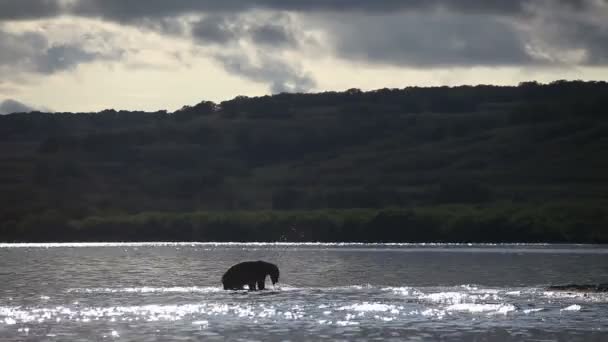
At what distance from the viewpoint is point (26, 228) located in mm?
174625

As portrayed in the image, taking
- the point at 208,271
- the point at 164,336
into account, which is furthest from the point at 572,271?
the point at 164,336

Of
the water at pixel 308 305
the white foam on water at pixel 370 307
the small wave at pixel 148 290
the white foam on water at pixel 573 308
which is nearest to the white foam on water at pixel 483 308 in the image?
the water at pixel 308 305

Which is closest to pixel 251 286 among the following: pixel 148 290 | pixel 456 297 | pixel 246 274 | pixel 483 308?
pixel 246 274

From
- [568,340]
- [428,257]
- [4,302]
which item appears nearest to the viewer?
[568,340]

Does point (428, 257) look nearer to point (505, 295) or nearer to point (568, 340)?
point (505, 295)

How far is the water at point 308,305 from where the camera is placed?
4069 cm

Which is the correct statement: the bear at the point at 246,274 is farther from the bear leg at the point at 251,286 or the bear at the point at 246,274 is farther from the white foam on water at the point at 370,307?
the white foam on water at the point at 370,307

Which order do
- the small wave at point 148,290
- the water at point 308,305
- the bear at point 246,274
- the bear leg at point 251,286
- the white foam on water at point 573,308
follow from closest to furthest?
the water at point 308,305
the white foam on water at point 573,308
the small wave at point 148,290
the bear at point 246,274
the bear leg at point 251,286

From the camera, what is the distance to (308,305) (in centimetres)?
4956

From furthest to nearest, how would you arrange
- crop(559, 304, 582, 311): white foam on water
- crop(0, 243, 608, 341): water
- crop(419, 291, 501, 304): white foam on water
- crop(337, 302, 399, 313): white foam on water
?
1. crop(419, 291, 501, 304): white foam on water
2. crop(337, 302, 399, 313): white foam on water
3. crop(559, 304, 582, 311): white foam on water
4. crop(0, 243, 608, 341): water

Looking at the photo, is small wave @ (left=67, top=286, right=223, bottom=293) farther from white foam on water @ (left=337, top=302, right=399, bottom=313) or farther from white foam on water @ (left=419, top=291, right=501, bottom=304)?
white foam on water @ (left=337, top=302, right=399, bottom=313)

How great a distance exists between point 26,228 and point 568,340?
A: 14195 centimetres

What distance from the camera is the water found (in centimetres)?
4069

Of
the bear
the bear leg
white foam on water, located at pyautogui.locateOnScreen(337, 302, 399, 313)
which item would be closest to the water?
white foam on water, located at pyautogui.locateOnScreen(337, 302, 399, 313)
